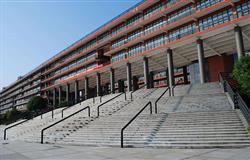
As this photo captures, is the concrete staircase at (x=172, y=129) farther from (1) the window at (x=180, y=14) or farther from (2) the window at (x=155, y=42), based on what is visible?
(2) the window at (x=155, y=42)

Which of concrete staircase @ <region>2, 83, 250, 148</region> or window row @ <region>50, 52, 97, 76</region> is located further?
window row @ <region>50, 52, 97, 76</region>

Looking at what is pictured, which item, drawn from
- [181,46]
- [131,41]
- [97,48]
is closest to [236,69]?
[181,46]

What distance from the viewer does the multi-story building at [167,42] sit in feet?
98.7

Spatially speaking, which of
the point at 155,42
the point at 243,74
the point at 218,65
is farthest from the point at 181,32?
the point at 243,74

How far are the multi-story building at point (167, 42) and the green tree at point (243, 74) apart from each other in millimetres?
12293

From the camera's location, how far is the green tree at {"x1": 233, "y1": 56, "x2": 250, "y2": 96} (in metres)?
14.4

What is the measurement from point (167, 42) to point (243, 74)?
2322cm

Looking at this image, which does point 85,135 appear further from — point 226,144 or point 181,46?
point 181,46

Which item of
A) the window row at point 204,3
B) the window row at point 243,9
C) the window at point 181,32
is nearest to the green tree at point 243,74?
the window row at point 243,9

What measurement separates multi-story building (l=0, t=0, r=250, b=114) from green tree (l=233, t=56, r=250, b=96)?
12.3m

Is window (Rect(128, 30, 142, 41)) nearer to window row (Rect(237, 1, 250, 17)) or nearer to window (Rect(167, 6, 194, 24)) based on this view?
window (Rect(167, 6, 194, 24))

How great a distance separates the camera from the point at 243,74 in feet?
49.0

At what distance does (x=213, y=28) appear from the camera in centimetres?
2917

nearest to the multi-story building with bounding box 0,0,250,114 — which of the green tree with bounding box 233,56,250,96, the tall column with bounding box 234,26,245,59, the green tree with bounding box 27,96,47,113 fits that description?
the tall column with bounding box 234,26,245,59
